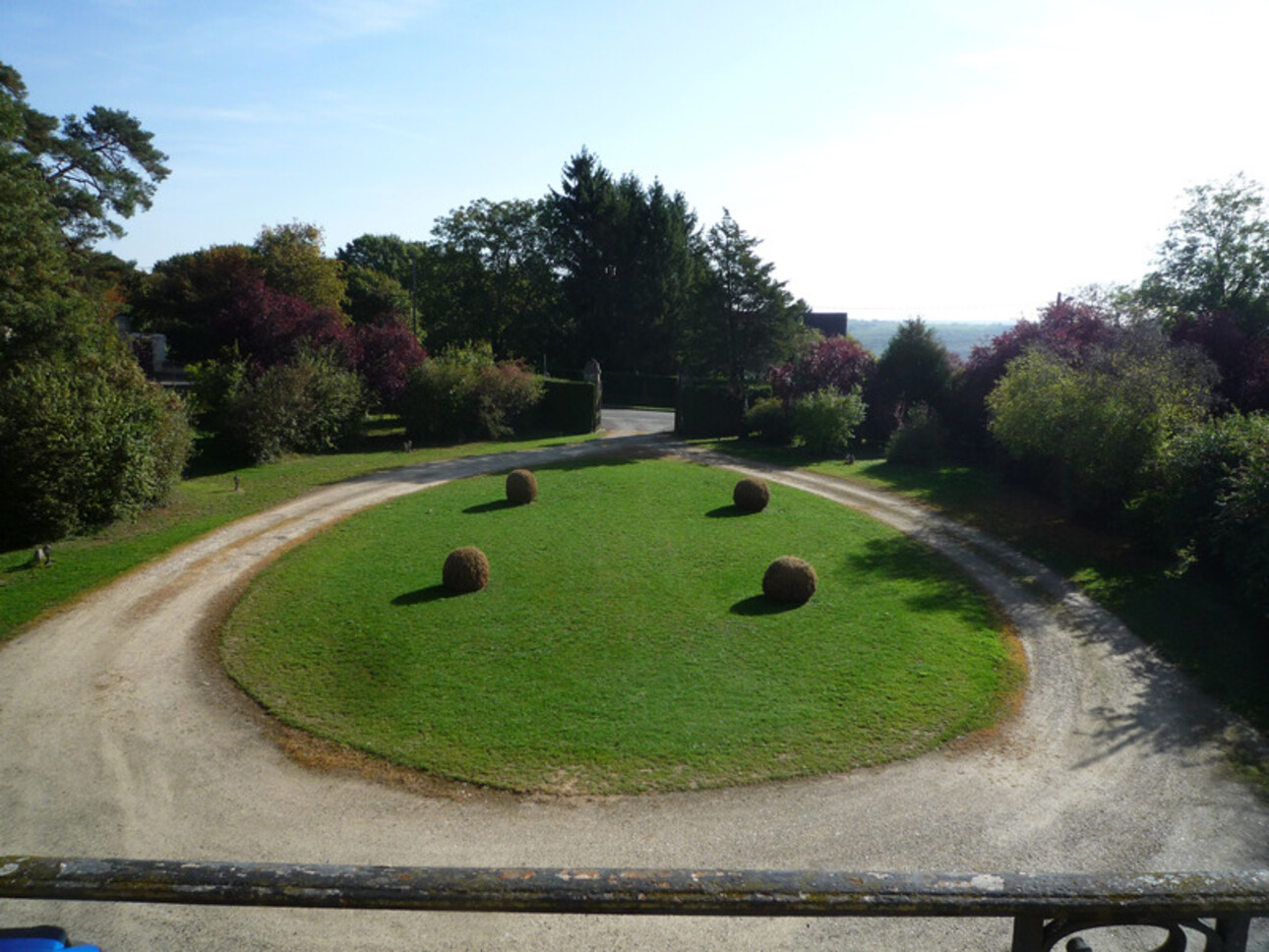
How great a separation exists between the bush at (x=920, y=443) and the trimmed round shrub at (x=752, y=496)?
35.3ft

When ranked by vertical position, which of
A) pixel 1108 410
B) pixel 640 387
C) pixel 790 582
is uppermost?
pixel 640 387

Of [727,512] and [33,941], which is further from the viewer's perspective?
[727,512]

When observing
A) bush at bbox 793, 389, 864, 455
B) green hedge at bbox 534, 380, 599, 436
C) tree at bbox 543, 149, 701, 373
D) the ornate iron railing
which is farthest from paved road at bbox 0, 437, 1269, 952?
tree at bbox 543, 149, 701, 373

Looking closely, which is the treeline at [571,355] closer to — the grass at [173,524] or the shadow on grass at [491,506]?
the grass at [173,524]

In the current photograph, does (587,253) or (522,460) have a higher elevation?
(587,253)

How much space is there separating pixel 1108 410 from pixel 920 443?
446 inches

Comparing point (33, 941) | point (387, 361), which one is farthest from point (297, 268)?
point (33, 941)

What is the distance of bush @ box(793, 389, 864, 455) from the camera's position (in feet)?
107

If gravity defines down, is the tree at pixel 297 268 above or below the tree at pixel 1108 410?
above

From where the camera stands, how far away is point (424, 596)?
1561cm

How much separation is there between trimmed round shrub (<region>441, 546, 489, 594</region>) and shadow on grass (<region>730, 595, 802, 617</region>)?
509 centimetres

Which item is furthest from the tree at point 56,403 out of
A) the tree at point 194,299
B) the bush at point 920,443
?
the bush at point 920,443

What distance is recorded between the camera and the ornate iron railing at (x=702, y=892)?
205cm

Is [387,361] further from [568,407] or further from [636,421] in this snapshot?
[636,421]
